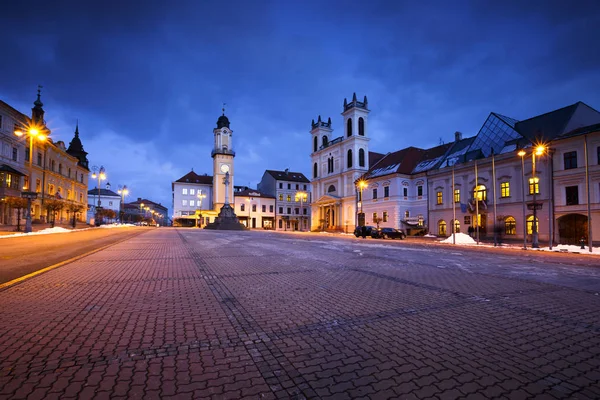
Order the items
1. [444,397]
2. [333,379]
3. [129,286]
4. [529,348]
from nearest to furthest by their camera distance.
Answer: [444,397]
[333,379]
[529,348]
[129,286]

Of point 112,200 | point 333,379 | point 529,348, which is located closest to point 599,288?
point 529,348

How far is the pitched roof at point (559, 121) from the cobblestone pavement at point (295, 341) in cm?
3148

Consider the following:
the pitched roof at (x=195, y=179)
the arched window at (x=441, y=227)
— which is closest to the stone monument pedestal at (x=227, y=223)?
the pitched roof at (x=195, y=179)

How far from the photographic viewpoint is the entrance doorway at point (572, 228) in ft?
88.3

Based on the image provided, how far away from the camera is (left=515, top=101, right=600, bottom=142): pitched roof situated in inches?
1210

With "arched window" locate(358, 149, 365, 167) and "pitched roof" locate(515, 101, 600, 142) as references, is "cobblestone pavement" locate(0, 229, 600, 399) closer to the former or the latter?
"pitched roof" locate(515, 101, 600, 142)

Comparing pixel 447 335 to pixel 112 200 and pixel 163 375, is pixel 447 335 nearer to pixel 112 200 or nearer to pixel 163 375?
pixel 163 375

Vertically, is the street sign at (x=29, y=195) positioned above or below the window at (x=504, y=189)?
below

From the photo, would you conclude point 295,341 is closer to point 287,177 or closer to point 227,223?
point 227,223

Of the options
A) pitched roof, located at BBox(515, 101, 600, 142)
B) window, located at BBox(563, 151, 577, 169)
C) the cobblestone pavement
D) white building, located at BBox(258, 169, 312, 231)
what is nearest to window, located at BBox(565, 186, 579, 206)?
window, located at BBox(563, 151, 577, 169)

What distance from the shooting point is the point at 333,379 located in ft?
9.72

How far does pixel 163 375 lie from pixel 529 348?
413 centimetres

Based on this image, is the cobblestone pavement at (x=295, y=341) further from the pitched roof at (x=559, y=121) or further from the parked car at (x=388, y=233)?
the pitched roof at (x=559, y=121)

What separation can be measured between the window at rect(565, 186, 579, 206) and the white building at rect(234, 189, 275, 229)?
6816 centimetres
